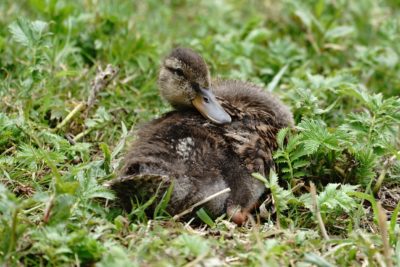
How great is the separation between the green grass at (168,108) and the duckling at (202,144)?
12cm

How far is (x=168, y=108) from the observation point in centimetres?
551

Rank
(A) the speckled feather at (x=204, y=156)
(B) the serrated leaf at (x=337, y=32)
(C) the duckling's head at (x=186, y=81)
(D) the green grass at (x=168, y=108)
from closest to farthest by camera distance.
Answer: (D) the green grass at (x=168, y=108) < (A) the speckled feather at (x=204, y=156) < (C) the duckling's head at (x=186, y=81) < (B) the serrated leaf at (x=337, y=32)

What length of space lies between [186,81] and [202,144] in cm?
77

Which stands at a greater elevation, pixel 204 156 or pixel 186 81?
pixel 186 81

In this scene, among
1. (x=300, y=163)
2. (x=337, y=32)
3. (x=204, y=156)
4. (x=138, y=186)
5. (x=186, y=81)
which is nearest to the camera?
(x=138, y=186)

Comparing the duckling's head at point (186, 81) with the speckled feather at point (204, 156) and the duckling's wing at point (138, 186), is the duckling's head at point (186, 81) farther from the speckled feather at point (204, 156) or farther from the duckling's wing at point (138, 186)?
the duckling's wing at point (138, 186)

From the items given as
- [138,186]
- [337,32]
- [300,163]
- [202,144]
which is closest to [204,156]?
[202,144]

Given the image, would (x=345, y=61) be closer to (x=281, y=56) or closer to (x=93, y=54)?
(x=281, y=56)

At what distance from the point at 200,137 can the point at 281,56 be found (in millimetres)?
2534

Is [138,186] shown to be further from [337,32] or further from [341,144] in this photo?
[337,32]

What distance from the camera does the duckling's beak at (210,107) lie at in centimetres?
458

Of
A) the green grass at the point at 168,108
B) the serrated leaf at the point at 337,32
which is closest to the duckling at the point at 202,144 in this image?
the green grass at the point at 168,108

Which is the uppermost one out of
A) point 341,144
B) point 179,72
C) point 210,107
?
point 179,72

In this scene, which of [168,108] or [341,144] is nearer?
[341,144]
